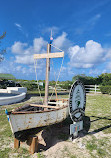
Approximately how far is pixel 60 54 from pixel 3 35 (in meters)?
15.7

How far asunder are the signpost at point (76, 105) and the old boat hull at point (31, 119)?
0.71 m

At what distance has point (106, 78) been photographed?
22922mm

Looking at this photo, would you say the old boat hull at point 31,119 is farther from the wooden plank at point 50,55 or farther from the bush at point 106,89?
the bush at point 106,89

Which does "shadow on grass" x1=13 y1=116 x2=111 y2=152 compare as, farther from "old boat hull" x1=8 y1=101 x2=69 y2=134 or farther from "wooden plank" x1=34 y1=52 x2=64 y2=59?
"wooden plank" x1=34 y1=52 x2=64 y2=59

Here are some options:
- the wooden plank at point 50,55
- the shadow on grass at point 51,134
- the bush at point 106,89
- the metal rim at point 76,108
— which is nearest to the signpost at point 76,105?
the metal rim at point 76,108

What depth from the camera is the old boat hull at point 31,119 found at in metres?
3.88

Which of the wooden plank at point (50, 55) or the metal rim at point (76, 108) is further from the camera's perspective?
the wooden plank at point (50, 55)

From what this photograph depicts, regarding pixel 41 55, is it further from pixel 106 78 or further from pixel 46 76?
pixel 106 78

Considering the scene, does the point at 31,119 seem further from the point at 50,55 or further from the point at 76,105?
the point at 50,55

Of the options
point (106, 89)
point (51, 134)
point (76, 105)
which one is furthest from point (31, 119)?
point (106, 89)

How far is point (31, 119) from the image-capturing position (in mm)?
4238

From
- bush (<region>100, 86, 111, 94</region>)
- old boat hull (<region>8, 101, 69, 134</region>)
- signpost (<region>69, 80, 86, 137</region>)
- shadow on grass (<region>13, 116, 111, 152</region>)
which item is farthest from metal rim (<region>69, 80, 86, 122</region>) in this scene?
bush (<region>100, 86, 111, 94</region>)

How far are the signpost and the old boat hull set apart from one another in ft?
2.32

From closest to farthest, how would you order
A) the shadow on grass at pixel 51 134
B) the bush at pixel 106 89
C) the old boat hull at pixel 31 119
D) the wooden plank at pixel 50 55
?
the old boat hull at pixel 31 119
the shadow on grass at pixel 51 134
the wooden plank at pixel 50 55
the bush at pixel 106 89
